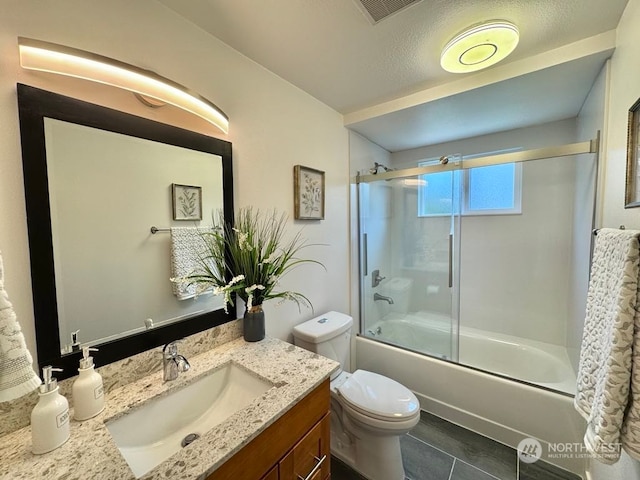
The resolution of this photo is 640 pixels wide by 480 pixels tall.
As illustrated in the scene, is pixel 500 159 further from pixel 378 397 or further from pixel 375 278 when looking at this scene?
pixel 378 397

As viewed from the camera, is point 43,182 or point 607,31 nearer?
point 43,182

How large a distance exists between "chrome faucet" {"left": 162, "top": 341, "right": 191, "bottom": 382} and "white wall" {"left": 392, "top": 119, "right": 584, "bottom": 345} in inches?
84.7

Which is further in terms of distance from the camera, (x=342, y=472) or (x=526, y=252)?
(x=526, y=252)

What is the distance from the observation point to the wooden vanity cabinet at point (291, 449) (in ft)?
2.39

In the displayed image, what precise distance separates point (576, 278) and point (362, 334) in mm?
1727

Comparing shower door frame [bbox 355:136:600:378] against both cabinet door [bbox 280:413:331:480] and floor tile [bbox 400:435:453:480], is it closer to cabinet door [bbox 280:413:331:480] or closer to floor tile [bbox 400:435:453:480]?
floor tile [bbox 400:435:453:480]

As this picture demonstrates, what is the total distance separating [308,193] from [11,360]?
4.92ft

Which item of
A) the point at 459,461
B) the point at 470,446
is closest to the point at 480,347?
the point at 470,446

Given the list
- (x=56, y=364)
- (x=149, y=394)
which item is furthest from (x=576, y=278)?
(x=56, y=364)

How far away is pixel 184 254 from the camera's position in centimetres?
117

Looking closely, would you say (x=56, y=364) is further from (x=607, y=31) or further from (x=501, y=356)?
(x=501, y=356)

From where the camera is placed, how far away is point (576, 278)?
1.96m

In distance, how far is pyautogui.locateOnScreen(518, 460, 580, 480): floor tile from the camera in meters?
1.47

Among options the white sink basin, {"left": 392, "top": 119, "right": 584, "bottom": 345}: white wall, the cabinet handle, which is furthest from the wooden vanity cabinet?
{"left": 392, "top": 119, "right": 584, "bottom": 345}: white wall
